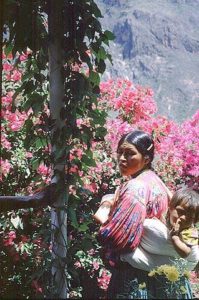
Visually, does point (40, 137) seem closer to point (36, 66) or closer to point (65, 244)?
point (36, 66)

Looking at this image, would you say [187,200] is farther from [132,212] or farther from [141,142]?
[141,142]

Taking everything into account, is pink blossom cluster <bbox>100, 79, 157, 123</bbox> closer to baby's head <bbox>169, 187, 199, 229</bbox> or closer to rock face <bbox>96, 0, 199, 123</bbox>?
baby's head <bbox>169, 187, 199, 229</bbox>

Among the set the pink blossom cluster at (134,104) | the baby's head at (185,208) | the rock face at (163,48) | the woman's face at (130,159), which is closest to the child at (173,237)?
the baby's head at (185,208)

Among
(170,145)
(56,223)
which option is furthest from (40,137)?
(170,145)

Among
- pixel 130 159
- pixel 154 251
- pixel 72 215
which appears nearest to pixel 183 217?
pixel 154 251

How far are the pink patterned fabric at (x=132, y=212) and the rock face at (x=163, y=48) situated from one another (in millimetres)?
80710

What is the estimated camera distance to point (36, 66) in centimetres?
210

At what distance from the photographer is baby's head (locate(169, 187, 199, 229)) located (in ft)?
5.12

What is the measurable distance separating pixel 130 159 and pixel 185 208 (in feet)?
1.18

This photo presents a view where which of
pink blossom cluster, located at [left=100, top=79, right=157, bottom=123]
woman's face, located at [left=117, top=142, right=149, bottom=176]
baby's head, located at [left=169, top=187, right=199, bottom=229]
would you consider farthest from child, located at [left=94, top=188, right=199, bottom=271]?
pink blossom cluster, located at [left=100, top=79, right=157, bottom=123]

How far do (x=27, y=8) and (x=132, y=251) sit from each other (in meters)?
1.13

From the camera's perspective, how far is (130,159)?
183 cm

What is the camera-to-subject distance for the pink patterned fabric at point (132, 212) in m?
1.62

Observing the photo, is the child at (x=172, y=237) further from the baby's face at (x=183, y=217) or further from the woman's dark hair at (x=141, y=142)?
the woman's dark hair at (x=141, y=142)
